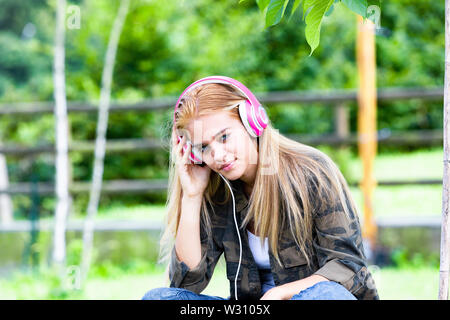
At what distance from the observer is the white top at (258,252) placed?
64.4 inches

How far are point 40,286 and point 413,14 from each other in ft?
19.7

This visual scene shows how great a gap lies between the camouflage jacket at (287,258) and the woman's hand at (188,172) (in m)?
0.10

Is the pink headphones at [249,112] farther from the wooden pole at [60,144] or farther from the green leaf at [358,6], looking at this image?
the wooden pole at [60,144]

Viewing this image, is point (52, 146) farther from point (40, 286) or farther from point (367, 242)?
point (367, 242)

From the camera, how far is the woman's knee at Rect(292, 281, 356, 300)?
1.30m

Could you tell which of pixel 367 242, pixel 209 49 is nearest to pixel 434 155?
pixel 209 49

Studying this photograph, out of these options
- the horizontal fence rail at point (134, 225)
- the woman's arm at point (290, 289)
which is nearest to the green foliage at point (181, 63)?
the horizontal fence rail at point (134, 225)

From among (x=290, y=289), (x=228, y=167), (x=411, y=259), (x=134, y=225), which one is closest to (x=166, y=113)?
(x=134, y=225)

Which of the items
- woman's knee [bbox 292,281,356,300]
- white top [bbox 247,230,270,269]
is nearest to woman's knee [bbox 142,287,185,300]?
white top [bbox 247,230,270,269]

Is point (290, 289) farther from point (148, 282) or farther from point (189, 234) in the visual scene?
point (148, 282)

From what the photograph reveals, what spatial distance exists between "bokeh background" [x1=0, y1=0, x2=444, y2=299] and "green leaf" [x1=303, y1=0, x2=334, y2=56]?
216 centimetres

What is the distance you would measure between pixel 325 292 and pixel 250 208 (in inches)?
14.4
